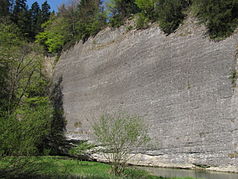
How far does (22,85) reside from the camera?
75.9 feet

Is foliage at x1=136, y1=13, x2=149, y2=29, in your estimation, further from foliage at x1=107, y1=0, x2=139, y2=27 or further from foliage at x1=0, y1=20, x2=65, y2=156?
foliage at x1=0, y1=20, x2=65, y2=156

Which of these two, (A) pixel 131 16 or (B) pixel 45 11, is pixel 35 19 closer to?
(B) pixel 45 11

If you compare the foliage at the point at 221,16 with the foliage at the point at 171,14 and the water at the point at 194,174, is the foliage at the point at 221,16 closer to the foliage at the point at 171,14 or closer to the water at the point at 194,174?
the foliage at the point at 171,14

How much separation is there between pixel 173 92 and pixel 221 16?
16.6ft

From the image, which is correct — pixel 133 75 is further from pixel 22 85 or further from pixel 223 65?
pixel 22 85

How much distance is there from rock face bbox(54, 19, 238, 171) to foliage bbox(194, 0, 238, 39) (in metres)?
0.60

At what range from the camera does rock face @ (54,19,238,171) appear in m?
14.1

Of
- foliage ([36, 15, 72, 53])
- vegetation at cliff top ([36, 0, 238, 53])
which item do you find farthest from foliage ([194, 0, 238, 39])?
foliage ([36, 15, 72, 53])

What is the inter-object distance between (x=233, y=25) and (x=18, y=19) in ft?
110

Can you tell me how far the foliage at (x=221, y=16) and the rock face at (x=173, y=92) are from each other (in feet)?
1.95

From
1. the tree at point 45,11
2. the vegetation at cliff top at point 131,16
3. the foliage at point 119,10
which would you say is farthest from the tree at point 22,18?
the foliage at point 119,10

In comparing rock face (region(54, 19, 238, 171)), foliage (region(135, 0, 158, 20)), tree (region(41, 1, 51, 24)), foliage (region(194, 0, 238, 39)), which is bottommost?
rock face (region(54, 19, 238, 171))

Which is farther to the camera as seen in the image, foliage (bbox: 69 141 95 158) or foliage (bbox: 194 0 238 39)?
foliage (bbox: 69 141 95 158)

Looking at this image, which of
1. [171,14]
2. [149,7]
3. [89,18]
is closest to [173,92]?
[171,14]
